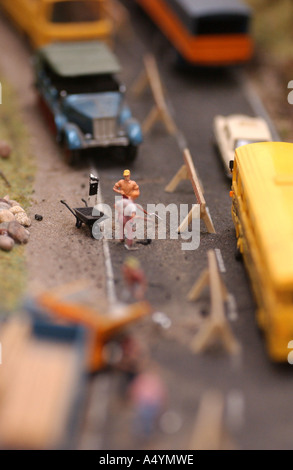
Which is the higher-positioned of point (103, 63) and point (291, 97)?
point (291, 97)

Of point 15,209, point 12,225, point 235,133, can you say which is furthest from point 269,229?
point 235,133

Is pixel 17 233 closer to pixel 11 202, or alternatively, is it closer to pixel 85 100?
pixel 11 202

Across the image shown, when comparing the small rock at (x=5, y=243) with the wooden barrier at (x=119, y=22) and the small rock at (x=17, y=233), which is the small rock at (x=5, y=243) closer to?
the small rock at (x=17, y=233)

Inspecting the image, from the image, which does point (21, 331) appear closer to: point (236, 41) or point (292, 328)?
point (292, 328)

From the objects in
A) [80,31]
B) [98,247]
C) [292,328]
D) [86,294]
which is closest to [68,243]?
[98,247]

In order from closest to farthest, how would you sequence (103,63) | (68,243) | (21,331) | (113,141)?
(21,331), (68,243), (113,141), (103,63)

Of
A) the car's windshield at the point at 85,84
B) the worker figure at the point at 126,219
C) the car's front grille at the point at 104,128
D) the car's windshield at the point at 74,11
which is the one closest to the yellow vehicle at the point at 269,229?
the worker figure at the point at 126,219
